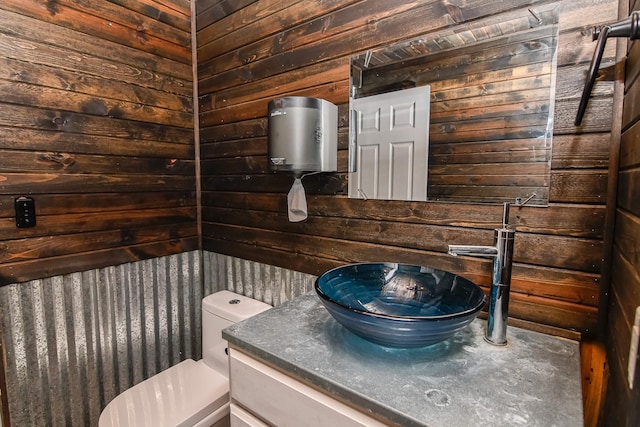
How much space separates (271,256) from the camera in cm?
162

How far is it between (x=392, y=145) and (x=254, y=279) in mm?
970

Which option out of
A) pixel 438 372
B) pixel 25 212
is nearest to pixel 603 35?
pixel 438 372

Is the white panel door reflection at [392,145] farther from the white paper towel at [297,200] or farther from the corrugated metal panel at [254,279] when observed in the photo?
the corrugated metal panel at [254,279]

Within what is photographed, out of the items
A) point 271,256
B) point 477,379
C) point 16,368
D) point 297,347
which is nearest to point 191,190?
point 271,256

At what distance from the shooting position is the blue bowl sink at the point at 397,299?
75 centimetres

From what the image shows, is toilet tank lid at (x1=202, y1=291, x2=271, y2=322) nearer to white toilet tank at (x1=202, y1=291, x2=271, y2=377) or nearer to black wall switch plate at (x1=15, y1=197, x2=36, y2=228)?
white toilet tank at (x1=202, y1=291, x2=271, y2=377)

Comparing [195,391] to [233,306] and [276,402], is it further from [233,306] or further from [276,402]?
[276,402]

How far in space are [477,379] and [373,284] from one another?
0.44m

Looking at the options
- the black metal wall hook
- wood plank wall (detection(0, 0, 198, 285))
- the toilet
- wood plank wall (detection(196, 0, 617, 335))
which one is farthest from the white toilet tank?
the black metal wall hook

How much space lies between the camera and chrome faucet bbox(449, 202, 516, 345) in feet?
2.80

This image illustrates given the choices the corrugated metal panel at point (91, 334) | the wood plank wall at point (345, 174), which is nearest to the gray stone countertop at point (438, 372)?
the wood plank wall at point (345, 174)

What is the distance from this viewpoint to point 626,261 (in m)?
0.67

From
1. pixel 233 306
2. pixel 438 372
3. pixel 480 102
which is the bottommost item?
pixel 233 306

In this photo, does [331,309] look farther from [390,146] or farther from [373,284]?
[390,146]
